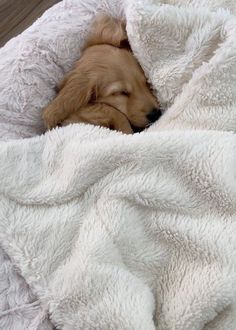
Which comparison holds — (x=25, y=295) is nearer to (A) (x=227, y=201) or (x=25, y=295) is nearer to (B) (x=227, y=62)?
(A) (x=227, y=201)

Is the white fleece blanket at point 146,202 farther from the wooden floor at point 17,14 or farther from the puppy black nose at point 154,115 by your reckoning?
the wooden floor at point 17,14

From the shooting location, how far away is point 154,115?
127 cm

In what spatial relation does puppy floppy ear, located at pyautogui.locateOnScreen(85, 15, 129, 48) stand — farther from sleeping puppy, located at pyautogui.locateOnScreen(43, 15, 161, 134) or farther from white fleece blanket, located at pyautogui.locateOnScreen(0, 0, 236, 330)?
white fleece blanket, located at pyautogui.locateOnScreen(0, 0, 236, 330)

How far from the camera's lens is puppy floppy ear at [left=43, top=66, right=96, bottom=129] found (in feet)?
4.00

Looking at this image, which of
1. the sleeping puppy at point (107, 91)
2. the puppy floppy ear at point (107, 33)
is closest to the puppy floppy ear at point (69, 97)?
the sleeping puppy at point (107, 91)

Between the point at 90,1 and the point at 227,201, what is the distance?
2.40ft

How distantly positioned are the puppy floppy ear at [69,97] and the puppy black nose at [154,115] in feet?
0.50

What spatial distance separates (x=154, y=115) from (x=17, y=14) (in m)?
0.91

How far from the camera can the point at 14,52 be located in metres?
1.28

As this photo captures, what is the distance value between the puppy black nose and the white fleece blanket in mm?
64

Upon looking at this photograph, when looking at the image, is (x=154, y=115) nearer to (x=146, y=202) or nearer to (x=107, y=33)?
(x=107, y=33)

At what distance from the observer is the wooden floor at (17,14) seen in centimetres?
187

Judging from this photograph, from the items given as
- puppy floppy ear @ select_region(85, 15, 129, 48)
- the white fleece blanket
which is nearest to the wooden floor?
puppy floppy ear @ select_region(85, 15, 129, 48)

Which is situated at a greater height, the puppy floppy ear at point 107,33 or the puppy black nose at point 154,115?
the puppy floppy ear at point 107,33
